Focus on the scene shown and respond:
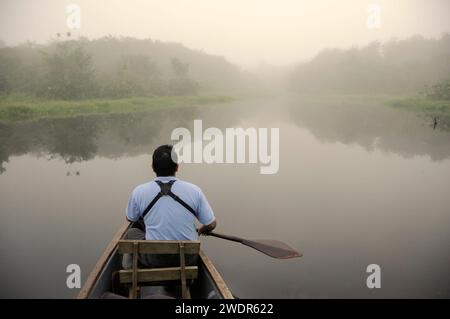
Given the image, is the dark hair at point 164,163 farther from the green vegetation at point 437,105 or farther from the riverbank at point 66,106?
the green vegetation at point 437,105

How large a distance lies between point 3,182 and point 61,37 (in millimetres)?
15228

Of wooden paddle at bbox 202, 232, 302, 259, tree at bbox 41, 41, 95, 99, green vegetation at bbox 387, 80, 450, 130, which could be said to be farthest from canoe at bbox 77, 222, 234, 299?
tree at bbox 41, 41, 95, 99

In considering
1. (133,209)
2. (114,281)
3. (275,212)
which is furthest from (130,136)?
(133,209)

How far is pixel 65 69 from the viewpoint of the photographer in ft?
62.3

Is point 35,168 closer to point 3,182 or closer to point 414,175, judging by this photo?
point 3,182

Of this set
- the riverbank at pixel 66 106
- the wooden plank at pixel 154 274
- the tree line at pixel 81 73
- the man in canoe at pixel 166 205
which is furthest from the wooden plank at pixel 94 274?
the tree line at pixel 81 73

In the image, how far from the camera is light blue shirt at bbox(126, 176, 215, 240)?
2.37 metres

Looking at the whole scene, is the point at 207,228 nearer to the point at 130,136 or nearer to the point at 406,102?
the point at 130,136

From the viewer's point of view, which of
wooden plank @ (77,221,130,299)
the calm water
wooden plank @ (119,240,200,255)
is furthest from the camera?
the calm water

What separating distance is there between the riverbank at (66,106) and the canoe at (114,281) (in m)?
11.2

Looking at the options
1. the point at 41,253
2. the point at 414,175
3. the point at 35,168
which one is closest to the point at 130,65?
the point at 35,168

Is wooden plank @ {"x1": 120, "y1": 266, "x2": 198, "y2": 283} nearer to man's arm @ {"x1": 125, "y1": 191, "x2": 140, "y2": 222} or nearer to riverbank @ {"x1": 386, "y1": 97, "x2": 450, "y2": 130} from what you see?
man's arm @ {"x1": 125, "y1": 191, "x2": 140, "y2": 222}

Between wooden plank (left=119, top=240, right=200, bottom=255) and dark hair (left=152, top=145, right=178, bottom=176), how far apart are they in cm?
38

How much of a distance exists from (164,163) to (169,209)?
0.26 meters
